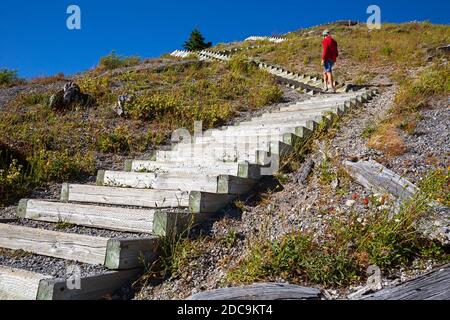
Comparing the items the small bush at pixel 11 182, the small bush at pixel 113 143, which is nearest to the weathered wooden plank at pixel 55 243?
the small bush at pixel 11 182

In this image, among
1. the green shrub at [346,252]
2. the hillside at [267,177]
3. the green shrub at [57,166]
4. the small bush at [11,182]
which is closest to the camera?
the green shrub at [346,252]

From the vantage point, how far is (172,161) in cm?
669

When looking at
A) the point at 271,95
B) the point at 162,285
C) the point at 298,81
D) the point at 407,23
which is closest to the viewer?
the point at 162,285

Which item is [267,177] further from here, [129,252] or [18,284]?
[18,284]

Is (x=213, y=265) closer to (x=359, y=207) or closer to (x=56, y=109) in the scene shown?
(x=359, y=207)

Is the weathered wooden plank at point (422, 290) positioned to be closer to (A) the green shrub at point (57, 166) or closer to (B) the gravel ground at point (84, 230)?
(B) the gravel ground at point (84, 230)

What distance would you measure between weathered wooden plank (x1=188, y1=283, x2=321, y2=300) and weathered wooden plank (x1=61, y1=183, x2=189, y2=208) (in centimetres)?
168

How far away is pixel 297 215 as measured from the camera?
171 inches

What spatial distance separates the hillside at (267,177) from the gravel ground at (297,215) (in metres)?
0.02

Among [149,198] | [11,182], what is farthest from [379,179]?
[11,182]

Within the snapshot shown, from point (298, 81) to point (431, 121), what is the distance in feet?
29.6

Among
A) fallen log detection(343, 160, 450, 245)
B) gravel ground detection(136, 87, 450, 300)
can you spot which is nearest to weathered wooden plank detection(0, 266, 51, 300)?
gravel ground detection(136, 87, 450, 300)

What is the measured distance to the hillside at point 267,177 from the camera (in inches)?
136
